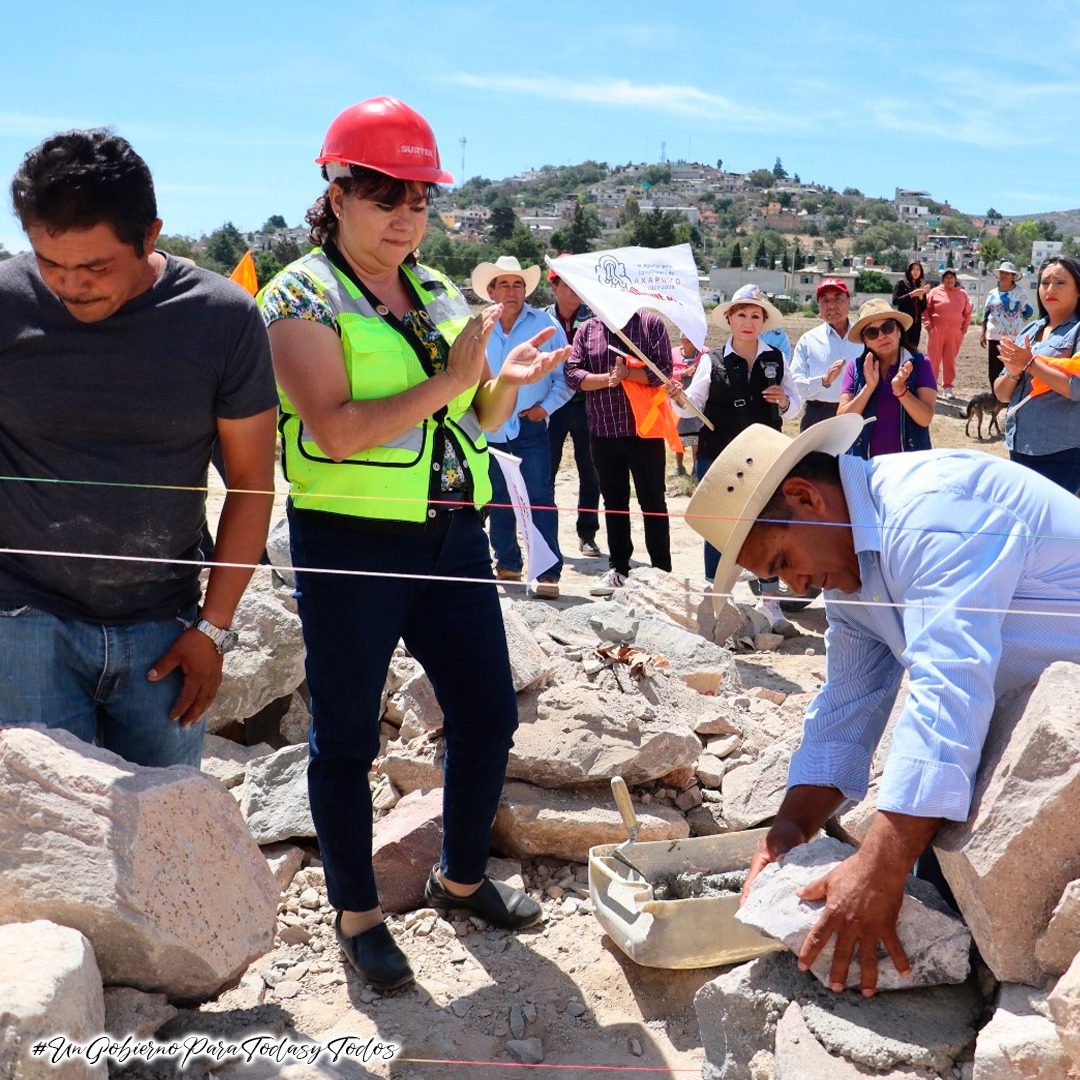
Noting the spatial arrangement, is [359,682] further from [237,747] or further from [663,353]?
[663,353]

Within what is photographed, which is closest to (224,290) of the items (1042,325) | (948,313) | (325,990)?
(325,990)

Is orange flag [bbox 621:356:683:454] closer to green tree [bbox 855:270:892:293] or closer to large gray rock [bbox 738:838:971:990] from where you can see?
large gray rock [bbox 738:838:971:990]

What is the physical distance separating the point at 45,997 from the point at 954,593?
1.86 metres

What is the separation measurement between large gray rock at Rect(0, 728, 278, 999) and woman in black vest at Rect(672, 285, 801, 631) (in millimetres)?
5158

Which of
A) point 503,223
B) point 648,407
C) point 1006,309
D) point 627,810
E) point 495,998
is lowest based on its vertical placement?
point 495,998

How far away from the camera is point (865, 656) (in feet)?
9.75

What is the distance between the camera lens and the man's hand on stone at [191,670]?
275cm

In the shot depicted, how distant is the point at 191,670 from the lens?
278 centimetres

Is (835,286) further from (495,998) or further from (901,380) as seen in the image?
(495,998)

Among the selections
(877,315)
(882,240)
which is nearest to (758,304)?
(877,315)

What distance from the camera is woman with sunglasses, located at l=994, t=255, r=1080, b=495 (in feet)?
20.3

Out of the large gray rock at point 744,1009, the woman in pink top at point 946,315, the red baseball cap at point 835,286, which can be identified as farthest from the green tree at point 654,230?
the large gray rock at point 744,1009

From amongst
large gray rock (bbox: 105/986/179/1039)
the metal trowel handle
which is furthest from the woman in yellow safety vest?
large gray rock (bbox: 105/986/179/1039)

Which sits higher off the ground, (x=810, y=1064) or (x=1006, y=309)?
(x=1006, y=309)
